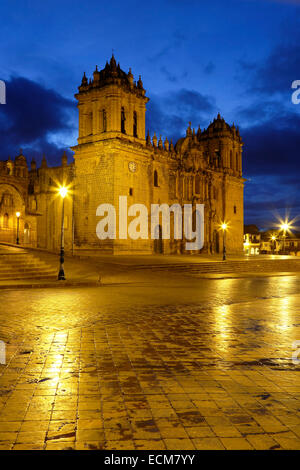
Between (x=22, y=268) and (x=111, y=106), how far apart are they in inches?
815

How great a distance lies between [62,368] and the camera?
5387 mm

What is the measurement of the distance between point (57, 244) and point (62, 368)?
1527 inches

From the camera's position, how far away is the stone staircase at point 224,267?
993 inches

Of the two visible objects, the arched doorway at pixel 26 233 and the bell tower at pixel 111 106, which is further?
the arched doorway at pixel 26 233

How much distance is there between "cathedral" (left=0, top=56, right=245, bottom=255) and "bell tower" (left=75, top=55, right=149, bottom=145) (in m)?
0.09

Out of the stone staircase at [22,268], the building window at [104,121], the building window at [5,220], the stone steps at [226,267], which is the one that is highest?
the building window at [104,121]

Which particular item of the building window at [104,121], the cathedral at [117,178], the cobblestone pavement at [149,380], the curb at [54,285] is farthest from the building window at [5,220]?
the cobblestone pavement at [149,380]

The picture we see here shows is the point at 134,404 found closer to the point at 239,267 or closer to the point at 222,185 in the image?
the point at 239,267

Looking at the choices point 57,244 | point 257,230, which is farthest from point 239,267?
point 257,230

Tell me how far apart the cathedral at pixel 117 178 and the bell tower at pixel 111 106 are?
9 centimetres

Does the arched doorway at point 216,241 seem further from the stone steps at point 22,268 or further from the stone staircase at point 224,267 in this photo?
the stone steps at point 22,268

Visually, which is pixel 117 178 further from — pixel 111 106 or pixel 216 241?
pixel 216 241

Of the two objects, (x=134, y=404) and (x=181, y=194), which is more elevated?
(x=181, y=194)

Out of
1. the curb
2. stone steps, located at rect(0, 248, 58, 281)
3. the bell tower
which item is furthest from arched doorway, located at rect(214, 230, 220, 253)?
the curb
